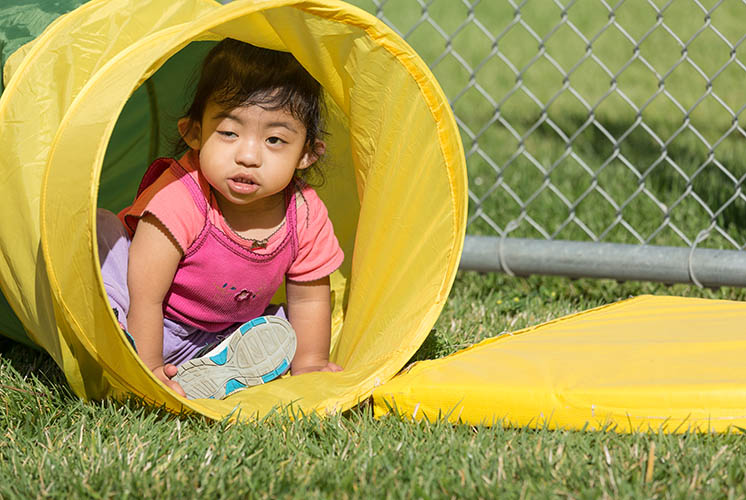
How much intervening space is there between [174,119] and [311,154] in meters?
0.62

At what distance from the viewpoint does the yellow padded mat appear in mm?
2145

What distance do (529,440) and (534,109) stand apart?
14.3ft

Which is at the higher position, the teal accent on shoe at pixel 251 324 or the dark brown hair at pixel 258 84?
the dark brown hair at pixel 258 84

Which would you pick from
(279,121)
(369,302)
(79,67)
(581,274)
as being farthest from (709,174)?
(79,67)

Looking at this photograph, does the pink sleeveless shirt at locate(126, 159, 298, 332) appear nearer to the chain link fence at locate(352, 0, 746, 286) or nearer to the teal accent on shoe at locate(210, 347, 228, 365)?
the teal accent on shoe at locate(210, 347, 228, 365)

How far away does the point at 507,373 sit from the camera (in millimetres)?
2332

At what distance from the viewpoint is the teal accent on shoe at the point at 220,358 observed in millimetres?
2618

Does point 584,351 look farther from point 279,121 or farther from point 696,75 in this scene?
point 696,75

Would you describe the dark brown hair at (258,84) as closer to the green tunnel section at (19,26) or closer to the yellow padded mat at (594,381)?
the green tunnel section at (19,26)

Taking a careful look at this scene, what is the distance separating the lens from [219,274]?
8.57ft

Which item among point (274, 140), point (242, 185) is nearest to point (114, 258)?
point (242, 185)

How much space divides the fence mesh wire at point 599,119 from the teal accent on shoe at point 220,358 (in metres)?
1.27

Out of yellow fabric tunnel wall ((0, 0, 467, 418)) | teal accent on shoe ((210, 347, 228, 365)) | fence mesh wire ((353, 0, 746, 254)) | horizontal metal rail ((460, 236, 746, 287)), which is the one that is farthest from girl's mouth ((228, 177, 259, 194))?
fence mesh wire ((353, 0, 746, 254))

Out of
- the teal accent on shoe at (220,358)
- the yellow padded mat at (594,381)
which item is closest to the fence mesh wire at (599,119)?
the yellow padded mat at (594,381)
